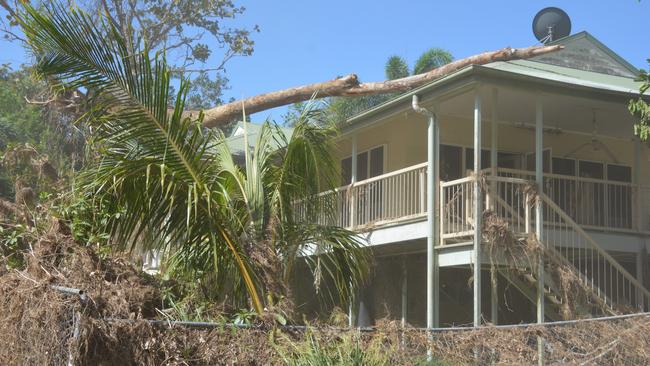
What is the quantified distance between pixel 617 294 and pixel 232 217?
8.11m

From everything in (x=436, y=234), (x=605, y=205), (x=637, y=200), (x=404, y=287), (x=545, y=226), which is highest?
(x=637, y=200)

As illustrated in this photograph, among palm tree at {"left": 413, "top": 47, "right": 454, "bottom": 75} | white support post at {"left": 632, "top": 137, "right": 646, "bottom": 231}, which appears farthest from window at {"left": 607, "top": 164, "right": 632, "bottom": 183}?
palm tree at {"left": 413, "top": 47, "right": 454, "bottom": 75}

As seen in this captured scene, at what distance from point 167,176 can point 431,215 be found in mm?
6553

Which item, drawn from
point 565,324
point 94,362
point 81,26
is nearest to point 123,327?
point 94,362

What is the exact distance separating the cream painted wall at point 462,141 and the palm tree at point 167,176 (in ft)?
28.6

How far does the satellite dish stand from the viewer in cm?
2042

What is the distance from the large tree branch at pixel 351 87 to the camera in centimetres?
1578

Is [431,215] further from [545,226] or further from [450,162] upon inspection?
[450,162]

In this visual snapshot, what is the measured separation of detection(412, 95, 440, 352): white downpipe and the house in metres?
0.02

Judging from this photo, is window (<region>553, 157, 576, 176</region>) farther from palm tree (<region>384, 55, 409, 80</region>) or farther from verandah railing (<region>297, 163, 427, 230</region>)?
palm tree (<region>384, 55, 409, 80</region>)

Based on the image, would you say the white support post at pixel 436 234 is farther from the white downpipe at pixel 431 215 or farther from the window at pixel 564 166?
the window at pixel 564 166

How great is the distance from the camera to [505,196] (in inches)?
539

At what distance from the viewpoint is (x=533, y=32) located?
20.8 metres

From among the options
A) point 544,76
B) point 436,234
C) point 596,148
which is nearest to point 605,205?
point 544,76
